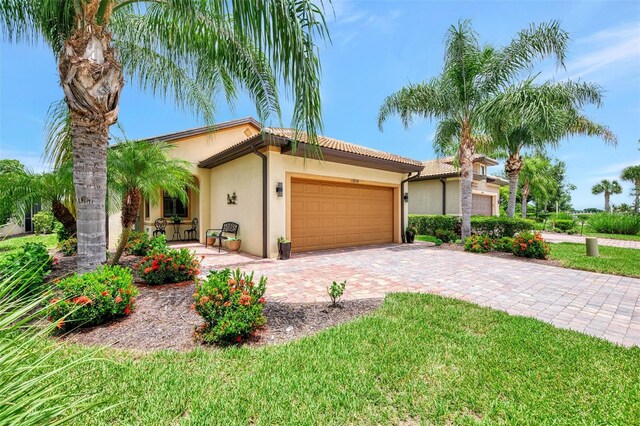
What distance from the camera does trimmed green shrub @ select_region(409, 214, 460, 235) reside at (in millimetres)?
15289

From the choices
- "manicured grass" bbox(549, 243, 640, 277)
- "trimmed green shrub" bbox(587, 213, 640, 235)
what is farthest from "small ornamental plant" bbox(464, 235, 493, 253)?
"trimmed green shrub" bbox(587, 213, 640, 235)

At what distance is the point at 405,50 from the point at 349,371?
959 cm

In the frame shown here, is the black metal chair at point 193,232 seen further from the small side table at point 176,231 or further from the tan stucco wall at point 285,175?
the tan stucco wall at point 285,175

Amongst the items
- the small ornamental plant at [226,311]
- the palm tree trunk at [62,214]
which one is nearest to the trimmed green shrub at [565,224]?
the small ornamental plant at [226,311]

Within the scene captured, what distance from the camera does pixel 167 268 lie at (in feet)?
19.1

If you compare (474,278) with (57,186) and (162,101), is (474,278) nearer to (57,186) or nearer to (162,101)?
(162,101)

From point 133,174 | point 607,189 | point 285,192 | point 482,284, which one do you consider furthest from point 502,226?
point 607,189

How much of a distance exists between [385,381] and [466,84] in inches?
485

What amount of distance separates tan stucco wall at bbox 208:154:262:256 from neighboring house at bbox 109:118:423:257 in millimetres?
37

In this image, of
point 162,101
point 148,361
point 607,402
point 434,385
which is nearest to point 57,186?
point 162,101

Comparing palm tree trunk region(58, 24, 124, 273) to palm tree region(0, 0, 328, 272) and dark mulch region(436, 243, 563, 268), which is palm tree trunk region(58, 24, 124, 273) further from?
dark mulch region(436, 243, 563, 268)

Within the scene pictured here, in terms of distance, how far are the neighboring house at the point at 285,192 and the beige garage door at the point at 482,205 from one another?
9552 millimetres

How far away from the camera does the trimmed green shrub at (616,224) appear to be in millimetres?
18516

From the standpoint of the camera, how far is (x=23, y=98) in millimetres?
6633
